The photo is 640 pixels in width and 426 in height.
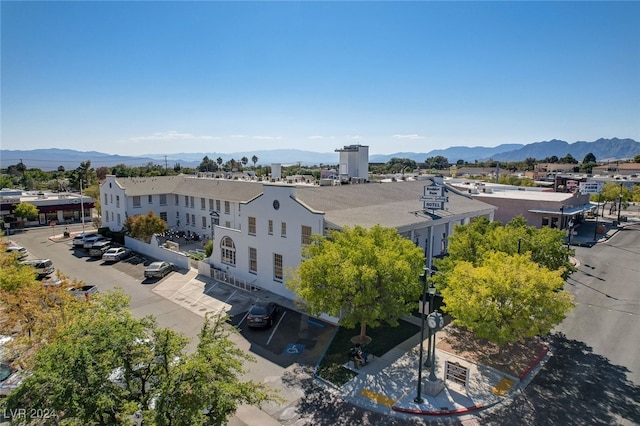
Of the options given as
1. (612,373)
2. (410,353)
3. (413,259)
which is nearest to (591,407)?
(612,373)

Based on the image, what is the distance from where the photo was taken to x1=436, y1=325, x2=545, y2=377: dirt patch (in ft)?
67.4

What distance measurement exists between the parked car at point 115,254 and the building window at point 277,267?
2161 cm

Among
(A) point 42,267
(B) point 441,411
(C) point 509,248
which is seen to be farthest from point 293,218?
(A) point 42,267

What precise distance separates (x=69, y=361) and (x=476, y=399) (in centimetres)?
1632

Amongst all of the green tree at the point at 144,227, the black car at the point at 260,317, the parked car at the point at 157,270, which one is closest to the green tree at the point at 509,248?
the black car at the point at 260,317

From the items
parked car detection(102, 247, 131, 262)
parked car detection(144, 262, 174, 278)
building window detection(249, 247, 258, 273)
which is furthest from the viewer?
parked car detection(102, 247, 131, 262)

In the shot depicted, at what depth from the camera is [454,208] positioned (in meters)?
39.6

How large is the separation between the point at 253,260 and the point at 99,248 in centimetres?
2315

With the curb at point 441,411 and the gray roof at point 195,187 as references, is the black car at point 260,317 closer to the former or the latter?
the curb at point 441,411

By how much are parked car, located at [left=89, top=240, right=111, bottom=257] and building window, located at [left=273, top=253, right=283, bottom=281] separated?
24.5m

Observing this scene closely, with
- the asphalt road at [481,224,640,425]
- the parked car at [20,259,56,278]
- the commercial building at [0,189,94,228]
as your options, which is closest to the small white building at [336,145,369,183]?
the asphalt road at [481,224,640,425]

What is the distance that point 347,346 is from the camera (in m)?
22.8

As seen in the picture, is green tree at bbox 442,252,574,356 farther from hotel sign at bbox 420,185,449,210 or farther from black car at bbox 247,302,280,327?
hotel sign at bbox 420,185,449,210

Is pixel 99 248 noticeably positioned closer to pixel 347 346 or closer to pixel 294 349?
pixel 294 349
